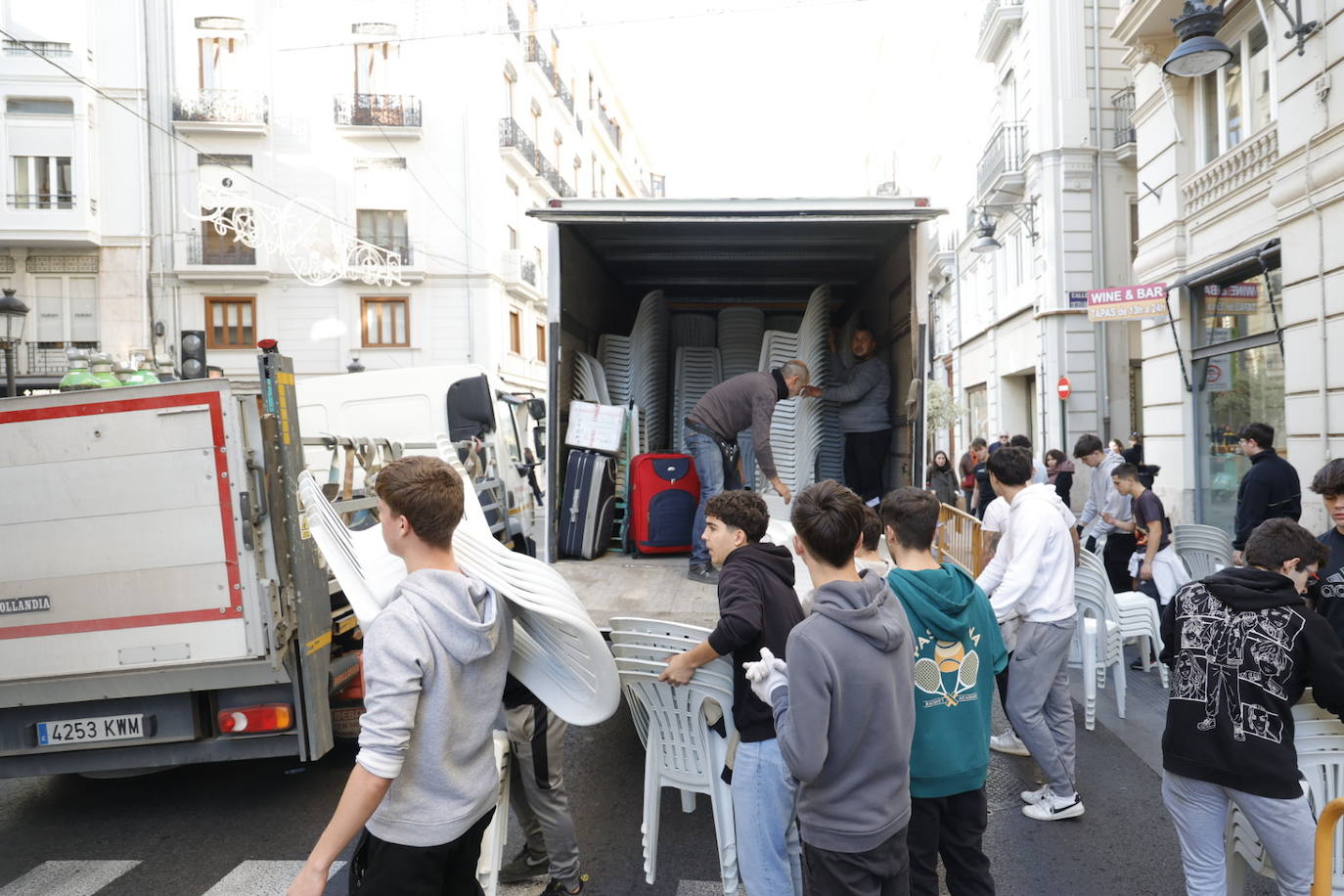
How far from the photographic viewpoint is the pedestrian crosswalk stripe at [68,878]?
3.56 meters

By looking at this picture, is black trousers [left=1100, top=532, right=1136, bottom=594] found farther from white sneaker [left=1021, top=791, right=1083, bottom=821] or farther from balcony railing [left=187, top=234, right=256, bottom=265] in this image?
balcony railing [left=187, top=234, right=256, bottom=265]


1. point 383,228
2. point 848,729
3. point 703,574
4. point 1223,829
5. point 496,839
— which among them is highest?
point 383,228

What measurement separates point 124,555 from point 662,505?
3491 millimetres

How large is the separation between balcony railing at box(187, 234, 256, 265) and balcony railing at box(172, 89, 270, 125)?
3423mm

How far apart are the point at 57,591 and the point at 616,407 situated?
3.66 meters

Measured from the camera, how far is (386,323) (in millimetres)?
26891

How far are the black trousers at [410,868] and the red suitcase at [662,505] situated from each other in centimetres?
418

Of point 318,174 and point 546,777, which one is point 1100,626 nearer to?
point 546,777

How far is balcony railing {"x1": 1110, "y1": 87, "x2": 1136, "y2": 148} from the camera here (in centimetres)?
1759

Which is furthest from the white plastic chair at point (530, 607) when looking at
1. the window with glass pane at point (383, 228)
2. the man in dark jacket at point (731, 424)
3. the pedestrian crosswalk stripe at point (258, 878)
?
the window with glass pane at point (383, 228)

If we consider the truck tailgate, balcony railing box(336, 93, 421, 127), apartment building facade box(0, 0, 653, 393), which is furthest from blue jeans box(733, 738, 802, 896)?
balcony railing box(336, 93, 421, 127)

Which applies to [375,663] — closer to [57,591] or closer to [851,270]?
[57,591]

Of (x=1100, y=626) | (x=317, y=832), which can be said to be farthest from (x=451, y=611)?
(x=1100, y=626)

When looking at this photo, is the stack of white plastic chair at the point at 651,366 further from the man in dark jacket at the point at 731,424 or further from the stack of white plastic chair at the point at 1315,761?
the stack of white plastic chair at the point at 1315,761
